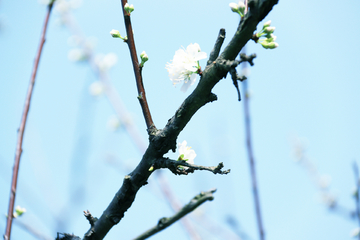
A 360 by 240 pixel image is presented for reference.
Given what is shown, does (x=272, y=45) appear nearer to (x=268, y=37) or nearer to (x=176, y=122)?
(x=268, y=37)

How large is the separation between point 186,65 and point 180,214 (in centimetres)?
81

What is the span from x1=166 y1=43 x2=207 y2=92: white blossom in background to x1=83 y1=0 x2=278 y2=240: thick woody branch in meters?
0.29

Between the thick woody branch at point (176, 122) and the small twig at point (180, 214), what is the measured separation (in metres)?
0.40

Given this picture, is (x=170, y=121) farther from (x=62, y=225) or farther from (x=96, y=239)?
(x=62, y=225)

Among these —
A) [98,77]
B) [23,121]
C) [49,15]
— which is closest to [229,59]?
[23,121]

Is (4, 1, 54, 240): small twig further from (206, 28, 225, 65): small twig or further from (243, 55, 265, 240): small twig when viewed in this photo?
(243, 55, 265, 240): small twig

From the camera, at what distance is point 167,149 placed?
1166 millimetres

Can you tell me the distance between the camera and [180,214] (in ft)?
2.36

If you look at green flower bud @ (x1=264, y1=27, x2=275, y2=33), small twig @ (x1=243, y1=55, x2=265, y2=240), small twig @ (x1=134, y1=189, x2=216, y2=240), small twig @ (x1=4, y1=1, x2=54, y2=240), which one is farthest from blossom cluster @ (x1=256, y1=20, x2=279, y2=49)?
small twig @ (x1=4, y1=1, x2=54, y2=240)

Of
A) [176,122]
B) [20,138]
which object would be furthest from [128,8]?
[20,138]

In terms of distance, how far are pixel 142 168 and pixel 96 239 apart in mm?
396

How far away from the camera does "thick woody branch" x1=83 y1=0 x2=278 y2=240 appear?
99 centimetres

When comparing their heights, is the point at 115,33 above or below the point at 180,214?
above

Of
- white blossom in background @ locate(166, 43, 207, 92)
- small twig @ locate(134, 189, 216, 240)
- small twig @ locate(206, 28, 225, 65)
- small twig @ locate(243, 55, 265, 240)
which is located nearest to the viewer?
small twig @ locate(134, 189, 216, 240)
